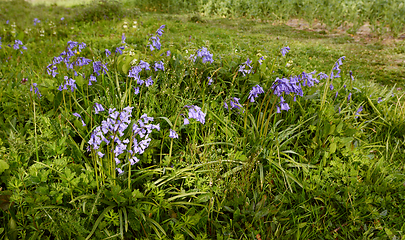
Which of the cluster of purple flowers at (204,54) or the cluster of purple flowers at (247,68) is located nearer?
the cluster of purple flowers at (204,54)

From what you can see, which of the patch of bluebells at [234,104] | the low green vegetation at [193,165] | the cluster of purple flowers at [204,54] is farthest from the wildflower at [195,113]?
the cluster of purple flowers at [204,54]

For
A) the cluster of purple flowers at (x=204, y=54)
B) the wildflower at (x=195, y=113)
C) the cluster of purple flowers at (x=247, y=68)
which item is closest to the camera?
the wildflower at (x=195, y=113)

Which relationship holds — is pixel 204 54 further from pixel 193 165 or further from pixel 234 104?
pixel 193 165

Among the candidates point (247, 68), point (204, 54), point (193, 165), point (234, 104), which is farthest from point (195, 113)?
point (247, 68)

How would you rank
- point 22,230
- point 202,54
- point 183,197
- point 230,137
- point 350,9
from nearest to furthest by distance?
1. point 22,230
2. point 183,197
3. point 230,137
4. point 202,54
5. point 350,9

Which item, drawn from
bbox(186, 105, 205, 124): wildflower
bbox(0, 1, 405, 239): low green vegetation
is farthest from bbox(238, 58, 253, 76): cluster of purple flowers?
bbox(186, 105, 205, 124): wildflower

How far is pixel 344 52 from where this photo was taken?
24.3 ft

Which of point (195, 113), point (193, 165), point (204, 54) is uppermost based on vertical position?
point (204, 54)

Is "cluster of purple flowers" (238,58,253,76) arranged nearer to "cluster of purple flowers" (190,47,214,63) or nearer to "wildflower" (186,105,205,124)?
"cluster of purple flowers" (190,47,214,63)

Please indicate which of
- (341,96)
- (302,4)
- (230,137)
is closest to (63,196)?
(230,137)

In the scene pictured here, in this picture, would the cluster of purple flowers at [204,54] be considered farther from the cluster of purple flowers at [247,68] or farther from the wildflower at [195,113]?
the wildflower at [195,113]

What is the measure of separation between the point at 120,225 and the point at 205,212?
0.60 metres

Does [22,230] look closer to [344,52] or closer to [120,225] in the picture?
[120,225]

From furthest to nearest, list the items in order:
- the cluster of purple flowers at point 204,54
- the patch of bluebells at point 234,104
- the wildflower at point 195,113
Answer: the cluster of purple flowers at point 204,54, the patch of bluebells at point 234,104, the wildflower at point 195,113
